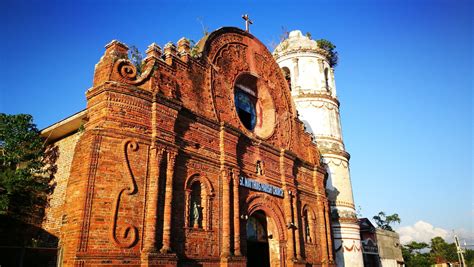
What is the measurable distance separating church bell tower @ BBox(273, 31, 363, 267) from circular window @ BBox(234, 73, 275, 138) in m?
5.72

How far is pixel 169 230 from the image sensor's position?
9.89 meters

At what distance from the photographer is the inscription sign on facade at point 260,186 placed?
530 inches

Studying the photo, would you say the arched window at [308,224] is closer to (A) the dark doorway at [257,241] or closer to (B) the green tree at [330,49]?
(A) the dark doorway at [257,241]

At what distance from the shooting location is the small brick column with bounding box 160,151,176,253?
9.71 m

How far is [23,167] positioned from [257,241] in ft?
28.2

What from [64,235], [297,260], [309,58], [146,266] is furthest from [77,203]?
[309,58]

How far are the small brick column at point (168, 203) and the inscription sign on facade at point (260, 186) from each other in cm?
348

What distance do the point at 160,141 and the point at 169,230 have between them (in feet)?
7.95

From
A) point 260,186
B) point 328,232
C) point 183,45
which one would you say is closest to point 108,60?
point 183,45

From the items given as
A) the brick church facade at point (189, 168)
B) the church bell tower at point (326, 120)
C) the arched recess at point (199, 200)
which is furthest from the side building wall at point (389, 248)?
the arched recess at point (199, 200)

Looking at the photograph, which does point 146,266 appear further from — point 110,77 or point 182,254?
point 110,77

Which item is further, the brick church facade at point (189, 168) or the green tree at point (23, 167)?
the green tree at point (23, 167)

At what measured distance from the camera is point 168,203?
399 inches

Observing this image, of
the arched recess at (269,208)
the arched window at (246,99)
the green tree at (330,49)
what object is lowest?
the arched recess at (269,208)
